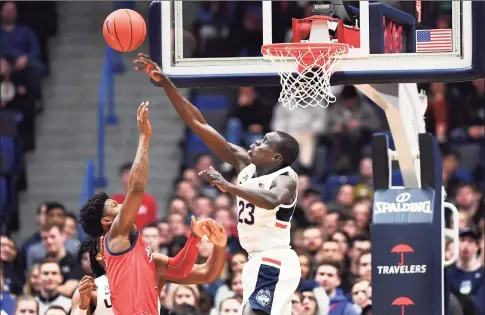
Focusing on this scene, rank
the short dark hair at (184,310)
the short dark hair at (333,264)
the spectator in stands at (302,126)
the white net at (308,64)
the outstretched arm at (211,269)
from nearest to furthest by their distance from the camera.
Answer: the outstretched arm at (211,269), the white net at (308,64), the short dark hair at (184,310), the short dark hair at (333,264), the spectator in stands at (302,126)

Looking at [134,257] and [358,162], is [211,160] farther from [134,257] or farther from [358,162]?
[134,257]

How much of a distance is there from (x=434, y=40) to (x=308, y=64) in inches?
34.4

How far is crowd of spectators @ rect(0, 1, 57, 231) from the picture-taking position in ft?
48.8

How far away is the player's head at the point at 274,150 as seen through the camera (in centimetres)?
855

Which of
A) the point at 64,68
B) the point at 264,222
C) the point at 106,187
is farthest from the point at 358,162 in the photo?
the point at 264,222

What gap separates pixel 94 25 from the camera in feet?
55.4

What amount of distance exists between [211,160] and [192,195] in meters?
0.71

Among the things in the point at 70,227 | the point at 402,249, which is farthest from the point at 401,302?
the point at 70,227

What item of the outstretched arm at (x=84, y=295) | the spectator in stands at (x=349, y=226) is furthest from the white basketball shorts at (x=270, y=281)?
the spectator in stands at (x=349, y=226)

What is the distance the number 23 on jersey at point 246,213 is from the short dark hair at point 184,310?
2.89m

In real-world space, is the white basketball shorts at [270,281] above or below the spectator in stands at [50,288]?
above

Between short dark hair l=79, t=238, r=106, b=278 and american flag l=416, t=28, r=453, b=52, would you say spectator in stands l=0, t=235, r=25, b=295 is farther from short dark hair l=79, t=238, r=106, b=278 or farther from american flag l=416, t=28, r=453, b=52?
american flag l=416, t=28, r=453, b=52

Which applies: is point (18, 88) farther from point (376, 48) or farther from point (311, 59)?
point (376, 48)

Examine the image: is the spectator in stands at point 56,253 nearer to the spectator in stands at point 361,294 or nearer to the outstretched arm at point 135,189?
the spectator in stands at point 361,294
